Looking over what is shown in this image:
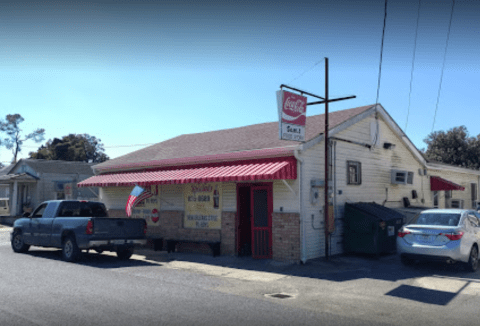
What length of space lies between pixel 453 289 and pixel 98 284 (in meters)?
7.54

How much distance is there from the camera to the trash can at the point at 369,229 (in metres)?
13.3

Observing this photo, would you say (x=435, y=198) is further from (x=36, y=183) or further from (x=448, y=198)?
(x=36, y=183)

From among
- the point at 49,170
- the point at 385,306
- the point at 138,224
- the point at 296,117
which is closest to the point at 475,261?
the point at 385,306

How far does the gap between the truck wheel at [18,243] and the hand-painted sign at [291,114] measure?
33.3ft

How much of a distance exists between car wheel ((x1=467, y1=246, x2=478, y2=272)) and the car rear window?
11.3 metres

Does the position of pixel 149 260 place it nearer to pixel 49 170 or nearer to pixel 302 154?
pixel 302 154

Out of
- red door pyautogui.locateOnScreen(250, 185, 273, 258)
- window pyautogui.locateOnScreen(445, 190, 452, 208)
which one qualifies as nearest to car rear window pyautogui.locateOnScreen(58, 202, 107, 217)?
red door pyautogui.locateOnScreen(250, 185, 273, 258)

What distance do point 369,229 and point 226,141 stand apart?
6.53 metres

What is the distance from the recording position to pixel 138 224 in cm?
1371

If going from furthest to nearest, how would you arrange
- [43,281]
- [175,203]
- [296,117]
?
[175,203] → [296,117] → [43,281]

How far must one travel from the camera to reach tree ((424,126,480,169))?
1484 inches

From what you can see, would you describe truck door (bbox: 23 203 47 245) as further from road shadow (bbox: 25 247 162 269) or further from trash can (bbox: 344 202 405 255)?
trash can (bbox: 344 202 405 255)

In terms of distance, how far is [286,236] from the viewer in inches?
498

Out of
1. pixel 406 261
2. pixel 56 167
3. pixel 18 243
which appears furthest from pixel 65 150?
pixel 406 261
